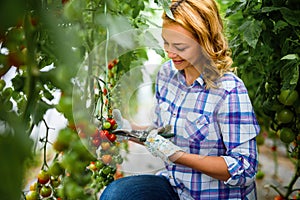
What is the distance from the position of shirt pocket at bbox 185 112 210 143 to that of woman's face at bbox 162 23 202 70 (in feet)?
0.51

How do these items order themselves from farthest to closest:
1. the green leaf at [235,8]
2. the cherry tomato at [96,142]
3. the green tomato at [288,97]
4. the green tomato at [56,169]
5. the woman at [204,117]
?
the green tomato at [288,97] < the green leaf at [235,8] < the woman at [204,117] < the cherry tomato at [96,142] < the green tomato at [56,169]

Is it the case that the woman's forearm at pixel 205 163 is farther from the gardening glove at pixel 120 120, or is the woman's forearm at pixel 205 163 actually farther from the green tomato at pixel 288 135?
the green tomato at pixel 288 135

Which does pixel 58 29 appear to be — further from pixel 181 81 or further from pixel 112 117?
pixel 181 81

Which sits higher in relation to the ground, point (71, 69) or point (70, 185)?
point (71, 69)

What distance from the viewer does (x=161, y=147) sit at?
1.13m

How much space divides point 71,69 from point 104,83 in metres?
0.66

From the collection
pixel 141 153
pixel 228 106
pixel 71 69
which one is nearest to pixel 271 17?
pixel 228 106

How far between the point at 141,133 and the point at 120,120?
0.40 ft

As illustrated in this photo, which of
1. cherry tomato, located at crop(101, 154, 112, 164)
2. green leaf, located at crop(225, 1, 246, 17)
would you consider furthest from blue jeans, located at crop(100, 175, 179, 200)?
green leaf, located at crop(225, 1, 246, 17)

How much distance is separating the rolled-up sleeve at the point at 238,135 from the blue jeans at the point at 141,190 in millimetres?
220

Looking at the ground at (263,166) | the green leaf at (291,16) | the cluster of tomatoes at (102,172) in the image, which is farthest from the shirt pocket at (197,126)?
the green leaf at (291,16)

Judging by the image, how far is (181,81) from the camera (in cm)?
129

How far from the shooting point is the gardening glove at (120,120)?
1.00 meters

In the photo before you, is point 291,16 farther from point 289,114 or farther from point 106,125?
point 106,125
